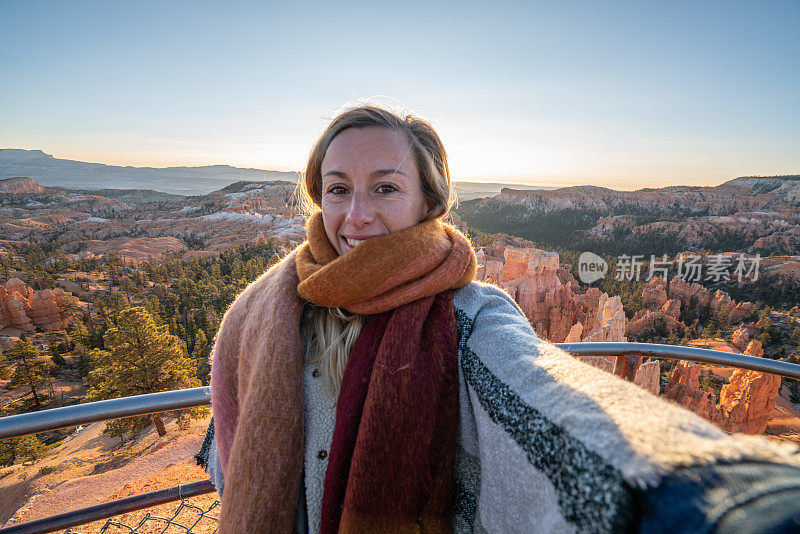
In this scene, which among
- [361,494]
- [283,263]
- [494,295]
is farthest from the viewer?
[283,263]

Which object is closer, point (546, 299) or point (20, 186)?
point (546, 299)

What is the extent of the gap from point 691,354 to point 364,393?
1.51 metres

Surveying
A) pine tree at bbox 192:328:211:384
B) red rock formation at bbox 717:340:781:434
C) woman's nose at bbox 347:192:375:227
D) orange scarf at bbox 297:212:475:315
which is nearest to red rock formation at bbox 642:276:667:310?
red rock formation at bbox 717:340:781:434

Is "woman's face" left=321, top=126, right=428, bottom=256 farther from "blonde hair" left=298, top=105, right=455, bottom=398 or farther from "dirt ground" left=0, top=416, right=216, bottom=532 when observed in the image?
"dirt ground" left=0, top=416, right=216, bottom=532

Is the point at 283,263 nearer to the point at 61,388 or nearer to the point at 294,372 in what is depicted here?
the point at 294,372

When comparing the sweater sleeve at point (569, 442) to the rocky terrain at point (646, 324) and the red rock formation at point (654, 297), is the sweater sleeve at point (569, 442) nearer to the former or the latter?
the rocky terrain at point (646, 324)

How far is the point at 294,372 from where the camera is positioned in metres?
0.97

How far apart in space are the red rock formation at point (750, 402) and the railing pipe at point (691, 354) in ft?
40.7

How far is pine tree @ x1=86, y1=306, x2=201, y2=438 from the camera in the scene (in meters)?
10.6

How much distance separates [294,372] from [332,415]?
148mm

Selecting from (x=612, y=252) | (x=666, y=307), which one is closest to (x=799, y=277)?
(x=612, y=252)

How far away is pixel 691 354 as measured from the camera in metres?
1.59

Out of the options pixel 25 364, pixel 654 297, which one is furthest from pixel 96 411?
pixel 654 297

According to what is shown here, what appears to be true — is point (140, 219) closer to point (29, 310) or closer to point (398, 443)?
point (29, 310)
